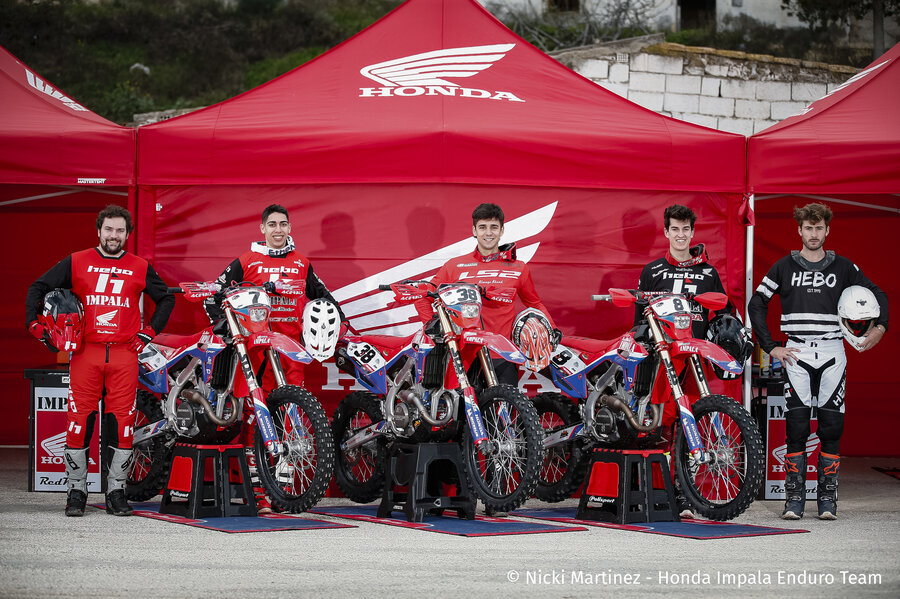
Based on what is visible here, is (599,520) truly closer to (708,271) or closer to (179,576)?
(708,271)

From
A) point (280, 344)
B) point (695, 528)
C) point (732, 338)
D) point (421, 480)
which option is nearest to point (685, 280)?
point (732, 338)

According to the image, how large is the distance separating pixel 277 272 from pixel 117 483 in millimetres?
1509

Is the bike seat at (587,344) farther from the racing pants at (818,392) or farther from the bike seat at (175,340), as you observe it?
the bike seat at (175,340)

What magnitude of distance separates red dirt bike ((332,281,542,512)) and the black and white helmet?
1265 millimetres

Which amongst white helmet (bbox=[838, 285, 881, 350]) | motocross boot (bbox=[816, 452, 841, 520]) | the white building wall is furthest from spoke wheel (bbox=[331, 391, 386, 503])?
the white building wall

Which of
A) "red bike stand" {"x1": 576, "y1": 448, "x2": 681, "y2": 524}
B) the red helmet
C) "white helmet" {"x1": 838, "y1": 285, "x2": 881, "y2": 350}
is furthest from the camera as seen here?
"white helmet" {"x1": 838, "y1": 285, "x2": 881, "y2": 350}

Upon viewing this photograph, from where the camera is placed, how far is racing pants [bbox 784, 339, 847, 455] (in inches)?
253

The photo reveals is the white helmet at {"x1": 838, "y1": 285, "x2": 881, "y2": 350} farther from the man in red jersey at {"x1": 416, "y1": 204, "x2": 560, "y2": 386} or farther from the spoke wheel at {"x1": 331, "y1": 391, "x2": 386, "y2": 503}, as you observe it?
the spoke wheel at {"x1": 331, "y1": 391, "x2": 386, "y2": 503}

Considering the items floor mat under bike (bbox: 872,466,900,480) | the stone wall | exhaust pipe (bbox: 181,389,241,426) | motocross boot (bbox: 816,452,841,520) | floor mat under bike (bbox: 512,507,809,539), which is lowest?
floor mat under bike (bbox: 872,466,900,480)

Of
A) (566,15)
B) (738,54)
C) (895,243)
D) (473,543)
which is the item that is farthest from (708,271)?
(566,15)

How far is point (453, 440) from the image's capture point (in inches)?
245

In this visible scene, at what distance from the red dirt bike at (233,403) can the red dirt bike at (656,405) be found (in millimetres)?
1528

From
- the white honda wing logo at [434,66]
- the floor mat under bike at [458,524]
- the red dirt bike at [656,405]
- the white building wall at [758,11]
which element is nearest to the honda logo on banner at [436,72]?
the white honda wing logo at [434,66]

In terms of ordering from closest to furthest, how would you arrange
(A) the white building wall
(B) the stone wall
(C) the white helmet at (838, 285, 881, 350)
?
1. (C) the white helmet at (838, 285, 881, 350)
2. (B) the stone wall
3. (A) the white building wall
